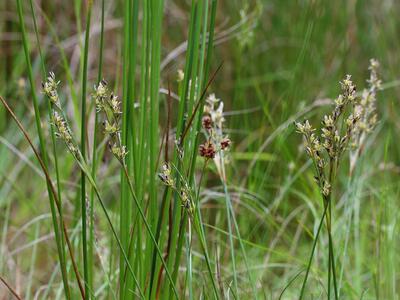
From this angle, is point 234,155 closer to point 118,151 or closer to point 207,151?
point 207,151

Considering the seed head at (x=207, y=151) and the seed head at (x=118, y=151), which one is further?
the seed head at (x=207, y=151)

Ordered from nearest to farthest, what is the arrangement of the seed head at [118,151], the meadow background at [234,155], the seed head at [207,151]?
the seed head at [118,151], the seed head at [207,151], the meadow background at [234,155]

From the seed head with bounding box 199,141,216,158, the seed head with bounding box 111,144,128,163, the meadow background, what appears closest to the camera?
the seed head with bounding box 111,144,128,163

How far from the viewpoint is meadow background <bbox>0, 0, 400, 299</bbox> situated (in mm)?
1106

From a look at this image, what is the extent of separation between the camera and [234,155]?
6.18 ft

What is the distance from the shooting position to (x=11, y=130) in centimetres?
239

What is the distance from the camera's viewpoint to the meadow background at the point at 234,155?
43.6 inches

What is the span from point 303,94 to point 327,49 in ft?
1.88

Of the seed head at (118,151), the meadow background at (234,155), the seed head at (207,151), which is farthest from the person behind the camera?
the meadow background at (234,155)

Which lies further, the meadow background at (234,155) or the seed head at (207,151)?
the meadow background at (234,155)

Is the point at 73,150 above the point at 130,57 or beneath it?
beneath

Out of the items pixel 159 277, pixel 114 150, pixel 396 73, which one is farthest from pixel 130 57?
pixel 396 73

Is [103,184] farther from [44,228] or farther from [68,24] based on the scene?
[68,24]

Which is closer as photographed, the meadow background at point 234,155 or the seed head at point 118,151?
the seed head at point 118,151
